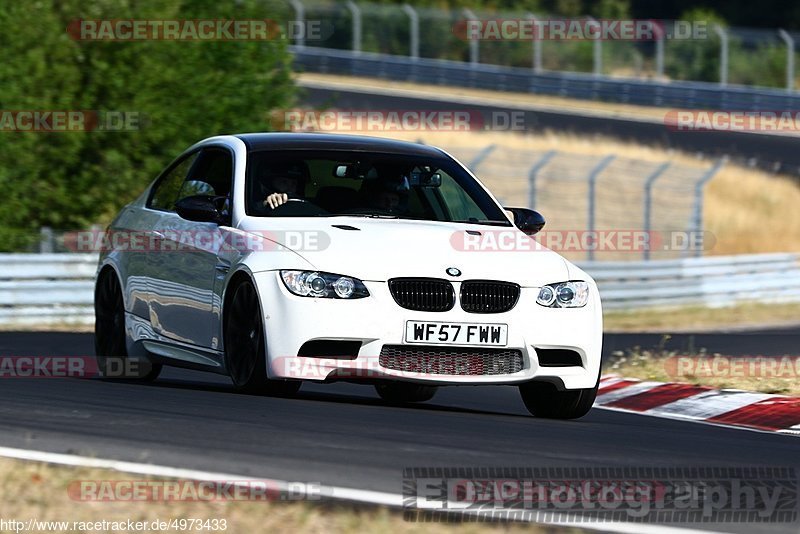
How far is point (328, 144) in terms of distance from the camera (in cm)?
1011

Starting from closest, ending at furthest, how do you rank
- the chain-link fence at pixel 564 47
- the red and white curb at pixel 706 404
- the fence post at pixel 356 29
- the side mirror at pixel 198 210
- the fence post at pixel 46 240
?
the side mirror at pixel 198 210, the red and white curb at pixel 706 404, the fence post at pixel 46 240, the chain-link fence at pixel 564 47, the fence post at pixel 356 29

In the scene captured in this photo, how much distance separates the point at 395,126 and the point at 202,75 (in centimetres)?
1460

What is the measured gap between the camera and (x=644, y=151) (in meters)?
39.4

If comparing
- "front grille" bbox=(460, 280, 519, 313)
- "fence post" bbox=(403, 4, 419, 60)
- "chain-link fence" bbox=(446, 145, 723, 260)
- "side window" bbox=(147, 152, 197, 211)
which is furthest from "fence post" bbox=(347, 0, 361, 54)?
"front grille" bbox=(460, 280, 519, 313)

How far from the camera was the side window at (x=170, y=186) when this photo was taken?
35.3ft

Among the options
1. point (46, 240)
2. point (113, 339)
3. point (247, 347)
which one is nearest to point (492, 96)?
point (46, 240)

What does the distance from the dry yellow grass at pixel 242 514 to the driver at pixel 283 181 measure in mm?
3729

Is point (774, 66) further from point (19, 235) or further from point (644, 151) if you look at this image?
point (19, 235)

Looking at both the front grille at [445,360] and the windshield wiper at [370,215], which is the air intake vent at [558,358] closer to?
the front grille at [445,360]

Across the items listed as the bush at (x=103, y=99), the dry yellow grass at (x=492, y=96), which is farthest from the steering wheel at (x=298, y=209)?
the dry yellow grass at (x=492, y=96)

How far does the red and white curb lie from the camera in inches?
401

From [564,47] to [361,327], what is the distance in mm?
44125

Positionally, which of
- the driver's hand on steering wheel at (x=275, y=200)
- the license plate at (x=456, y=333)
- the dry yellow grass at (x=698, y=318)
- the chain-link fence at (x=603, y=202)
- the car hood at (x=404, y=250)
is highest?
the driver's hand on steering wheel at (x=275, y=200)

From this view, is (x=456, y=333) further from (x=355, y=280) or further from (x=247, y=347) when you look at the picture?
(x=247, y=347)
